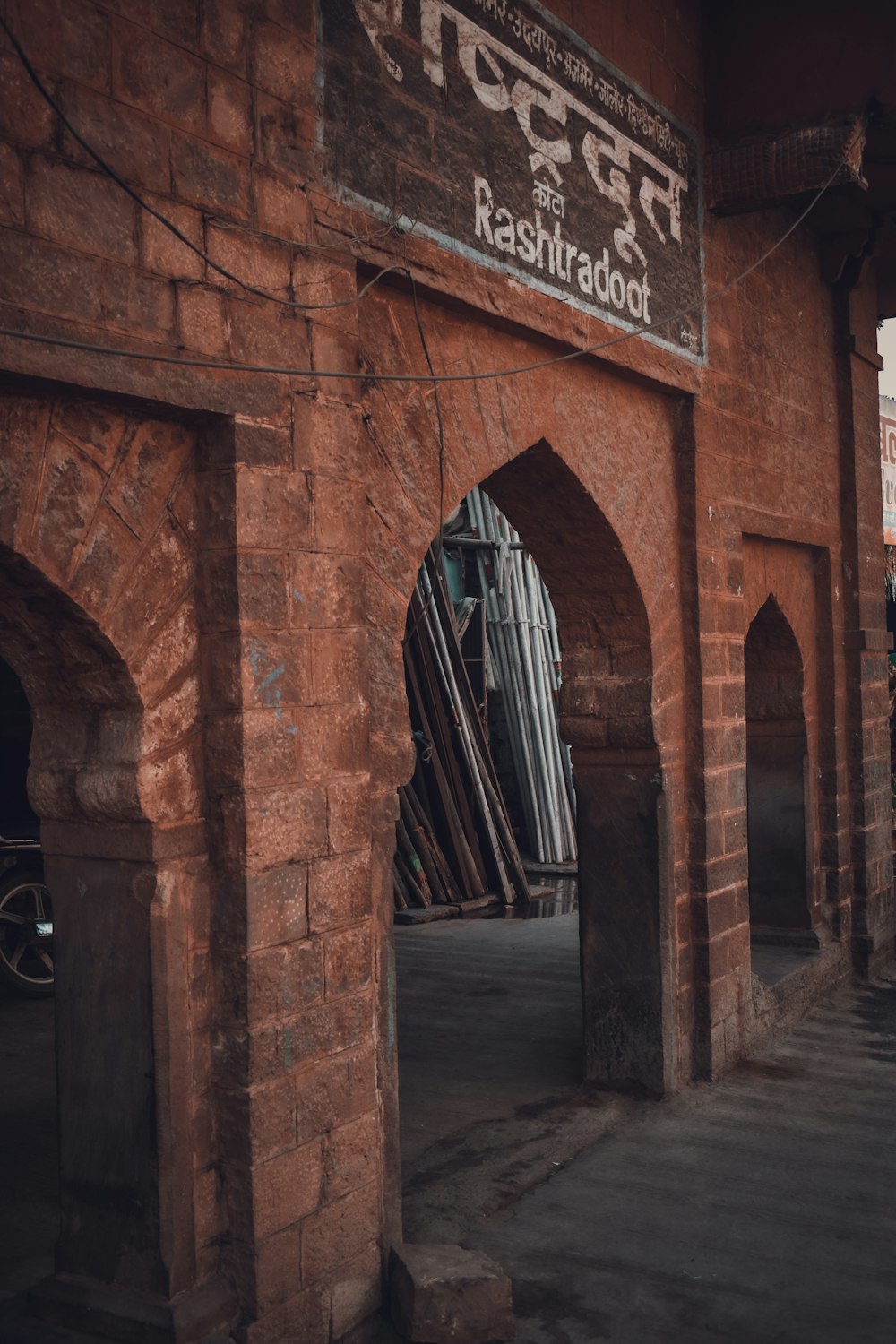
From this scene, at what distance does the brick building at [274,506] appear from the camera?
3.13 m

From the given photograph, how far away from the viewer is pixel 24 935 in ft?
24.6

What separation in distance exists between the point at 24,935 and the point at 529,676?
5926mm

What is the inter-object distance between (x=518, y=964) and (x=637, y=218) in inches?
185

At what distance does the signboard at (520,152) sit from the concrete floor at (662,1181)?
331 centimetres

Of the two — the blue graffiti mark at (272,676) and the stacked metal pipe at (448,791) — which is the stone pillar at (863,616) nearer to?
the stacked metal pipe at (448,791)

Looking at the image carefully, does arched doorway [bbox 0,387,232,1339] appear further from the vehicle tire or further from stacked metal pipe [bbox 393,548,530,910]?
stacked metal pipe [bbox 393,548,530,910]

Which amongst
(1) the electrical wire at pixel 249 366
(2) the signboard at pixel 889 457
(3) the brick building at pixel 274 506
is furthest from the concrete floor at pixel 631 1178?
(2) the signboard at pixel 889 457

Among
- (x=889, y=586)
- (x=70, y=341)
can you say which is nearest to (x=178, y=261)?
(x=70, y=341)

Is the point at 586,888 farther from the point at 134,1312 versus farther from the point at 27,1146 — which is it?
the point at 134,1312

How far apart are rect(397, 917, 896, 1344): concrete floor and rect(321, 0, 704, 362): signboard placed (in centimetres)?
331

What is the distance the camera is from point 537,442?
16.3 feet

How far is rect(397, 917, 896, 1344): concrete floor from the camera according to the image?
3.94 m

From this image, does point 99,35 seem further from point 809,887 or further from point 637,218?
point 809,887

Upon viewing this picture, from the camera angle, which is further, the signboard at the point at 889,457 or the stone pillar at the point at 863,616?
the signboard at the point at 889,457
